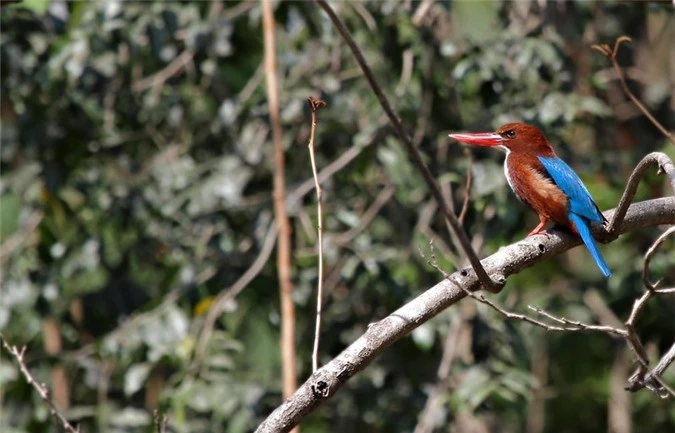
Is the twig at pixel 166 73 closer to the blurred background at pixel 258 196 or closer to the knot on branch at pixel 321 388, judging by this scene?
the blurred background at pixel 258 196

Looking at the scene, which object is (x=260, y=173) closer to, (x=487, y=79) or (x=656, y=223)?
(x=487, y=79)

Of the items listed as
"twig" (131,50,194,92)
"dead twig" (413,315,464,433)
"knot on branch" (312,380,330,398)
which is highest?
"knot on branch" (312,380,330,398)

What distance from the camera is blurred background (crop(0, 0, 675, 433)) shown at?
4.39 metres

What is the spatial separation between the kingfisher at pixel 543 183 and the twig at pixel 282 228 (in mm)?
849

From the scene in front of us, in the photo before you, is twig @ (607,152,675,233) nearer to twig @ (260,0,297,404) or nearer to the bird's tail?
the bird's tail

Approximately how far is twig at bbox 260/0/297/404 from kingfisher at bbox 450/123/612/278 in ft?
2.79

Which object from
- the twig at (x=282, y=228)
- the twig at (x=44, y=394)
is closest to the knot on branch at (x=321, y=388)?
the twig at (x=44, y=394)

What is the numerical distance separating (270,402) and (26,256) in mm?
1316

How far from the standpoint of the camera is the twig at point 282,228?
12.8 ft

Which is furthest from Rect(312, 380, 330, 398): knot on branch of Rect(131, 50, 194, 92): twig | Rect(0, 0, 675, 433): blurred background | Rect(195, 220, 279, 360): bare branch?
Rect(131, 50, 194, 92): twig

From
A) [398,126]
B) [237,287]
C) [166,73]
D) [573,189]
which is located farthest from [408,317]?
[166,73]

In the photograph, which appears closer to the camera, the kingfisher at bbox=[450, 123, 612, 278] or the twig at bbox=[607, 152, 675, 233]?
the twig at bbox=[607, 152, 675, 233]

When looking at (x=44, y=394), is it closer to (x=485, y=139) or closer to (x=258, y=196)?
(x=485, y=139)

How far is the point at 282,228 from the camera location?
4.18 metres
